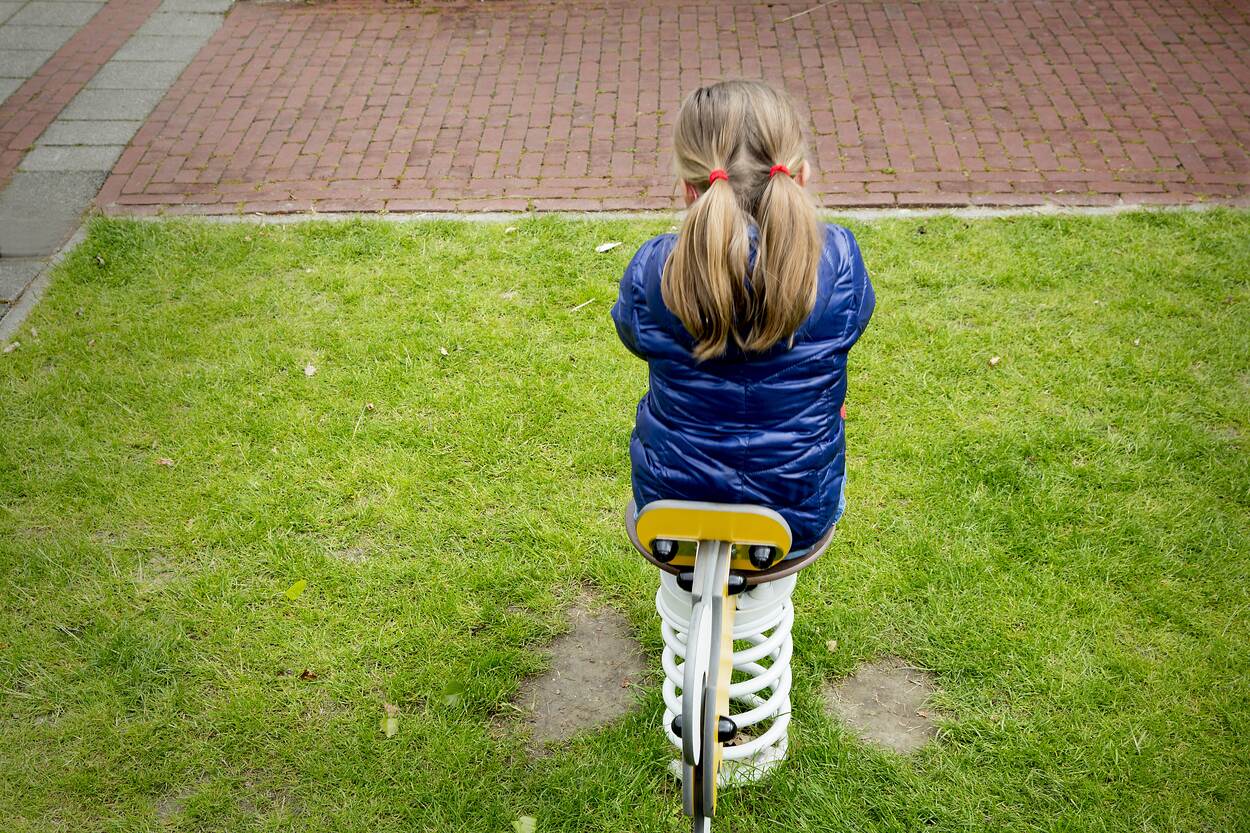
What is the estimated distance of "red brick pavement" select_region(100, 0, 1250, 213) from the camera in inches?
229

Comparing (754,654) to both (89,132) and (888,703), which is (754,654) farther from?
(89,132)

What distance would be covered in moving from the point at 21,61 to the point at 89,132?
1563 mm

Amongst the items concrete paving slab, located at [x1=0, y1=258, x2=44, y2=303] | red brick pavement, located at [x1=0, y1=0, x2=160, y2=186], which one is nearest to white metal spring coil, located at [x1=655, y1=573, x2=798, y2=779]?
concrete paving slab, located at [x1=0, y1=258, x2=44, y2=303]

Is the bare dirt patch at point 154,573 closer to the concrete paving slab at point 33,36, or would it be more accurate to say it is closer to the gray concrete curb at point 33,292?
the gray concrete curb at point 33,292

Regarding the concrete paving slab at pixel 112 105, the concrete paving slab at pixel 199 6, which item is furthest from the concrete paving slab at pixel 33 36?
the concrete paving slab at pixel 112 105

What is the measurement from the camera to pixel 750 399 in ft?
7.48

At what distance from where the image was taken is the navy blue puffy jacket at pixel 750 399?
2.25 m

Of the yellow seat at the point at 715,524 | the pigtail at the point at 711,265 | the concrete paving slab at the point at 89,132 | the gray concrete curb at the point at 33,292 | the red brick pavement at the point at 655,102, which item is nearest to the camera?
the pigtail at the point at 711,265

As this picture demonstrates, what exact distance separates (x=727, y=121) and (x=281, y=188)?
14.6 feet

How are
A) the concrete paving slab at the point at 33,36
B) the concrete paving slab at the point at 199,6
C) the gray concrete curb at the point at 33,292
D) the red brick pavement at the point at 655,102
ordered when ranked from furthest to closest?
the concrete paving slab at the point at 199,6, the concrete paving slab at the point at 33,36, the red brick pavement at the point at 655,102, the gray concrete curb at the point at 33,292

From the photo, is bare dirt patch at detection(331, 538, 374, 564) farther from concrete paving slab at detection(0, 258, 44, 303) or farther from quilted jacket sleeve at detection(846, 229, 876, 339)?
concrete paving slab at detection(0, 258, 44, 303)

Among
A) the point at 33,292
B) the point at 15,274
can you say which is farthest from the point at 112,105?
the point at 33,292

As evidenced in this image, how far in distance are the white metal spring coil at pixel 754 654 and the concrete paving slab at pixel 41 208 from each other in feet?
14.9

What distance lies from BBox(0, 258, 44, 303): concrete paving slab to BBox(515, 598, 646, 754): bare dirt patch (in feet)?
11.9
